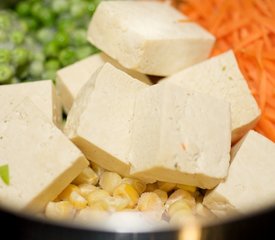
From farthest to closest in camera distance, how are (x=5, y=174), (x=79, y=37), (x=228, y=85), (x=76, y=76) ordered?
1. (x=79, y=37)
2. (x=76, y=76)
3. (x=228, y=85)
4. (x=5, y=174)

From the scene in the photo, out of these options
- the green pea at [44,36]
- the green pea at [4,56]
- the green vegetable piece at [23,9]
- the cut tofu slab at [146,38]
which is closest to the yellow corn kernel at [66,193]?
the cut tofu slab at [146,38]

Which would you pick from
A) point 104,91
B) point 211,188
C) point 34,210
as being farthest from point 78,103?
point 211,188

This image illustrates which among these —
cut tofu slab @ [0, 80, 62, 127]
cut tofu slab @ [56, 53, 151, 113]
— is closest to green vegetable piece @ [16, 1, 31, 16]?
cut tofu slab @ [56, 53, 151, 113]

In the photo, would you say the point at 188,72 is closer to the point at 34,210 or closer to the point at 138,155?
the point at 138,155

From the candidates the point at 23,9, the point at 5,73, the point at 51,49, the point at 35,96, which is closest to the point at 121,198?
the point at 35,96

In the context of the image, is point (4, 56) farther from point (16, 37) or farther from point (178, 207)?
point (178, 207)
